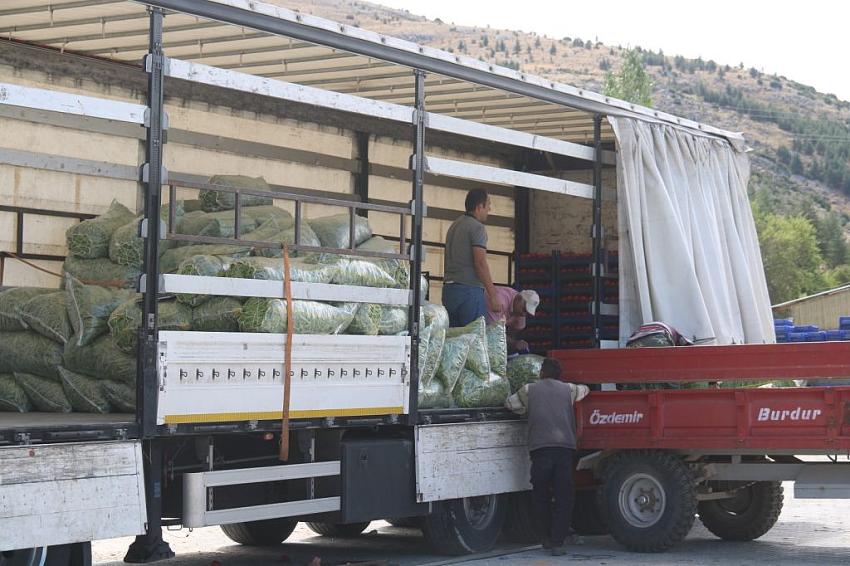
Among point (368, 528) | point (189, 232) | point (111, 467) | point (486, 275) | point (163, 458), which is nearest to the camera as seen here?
point (111, 467)

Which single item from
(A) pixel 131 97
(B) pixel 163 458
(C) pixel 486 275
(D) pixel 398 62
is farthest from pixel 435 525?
(A) pixel 131 97

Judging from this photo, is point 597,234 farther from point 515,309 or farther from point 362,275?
point 362,275

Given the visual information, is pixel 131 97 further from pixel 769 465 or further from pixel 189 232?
pixel 769 465

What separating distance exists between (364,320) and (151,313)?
1880 millimetres

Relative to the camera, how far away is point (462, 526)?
33.5 feet

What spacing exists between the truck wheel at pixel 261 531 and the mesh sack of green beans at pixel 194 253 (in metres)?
3.05

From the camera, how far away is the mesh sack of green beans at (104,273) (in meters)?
9.27

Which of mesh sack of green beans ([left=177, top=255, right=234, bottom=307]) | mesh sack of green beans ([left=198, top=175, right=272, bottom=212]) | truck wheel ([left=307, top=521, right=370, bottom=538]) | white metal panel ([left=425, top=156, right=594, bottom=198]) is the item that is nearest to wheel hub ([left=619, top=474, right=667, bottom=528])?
truck wheel ([left=307, top=521, right=370, bottom=538])

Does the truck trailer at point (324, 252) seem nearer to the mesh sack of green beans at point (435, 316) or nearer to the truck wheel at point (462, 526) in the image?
the truck wheel at point (462, 526)

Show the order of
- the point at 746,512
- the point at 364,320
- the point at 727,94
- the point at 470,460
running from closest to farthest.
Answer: the point at 364,320 < the point at 470,460 < the point at 746,512 < the point at 727,94

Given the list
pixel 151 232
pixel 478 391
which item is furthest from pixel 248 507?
pixel 478 391

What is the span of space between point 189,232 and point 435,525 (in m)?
2.81

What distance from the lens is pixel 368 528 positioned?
40.7ft

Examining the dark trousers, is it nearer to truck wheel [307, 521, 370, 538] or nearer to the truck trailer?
the truck trailer
